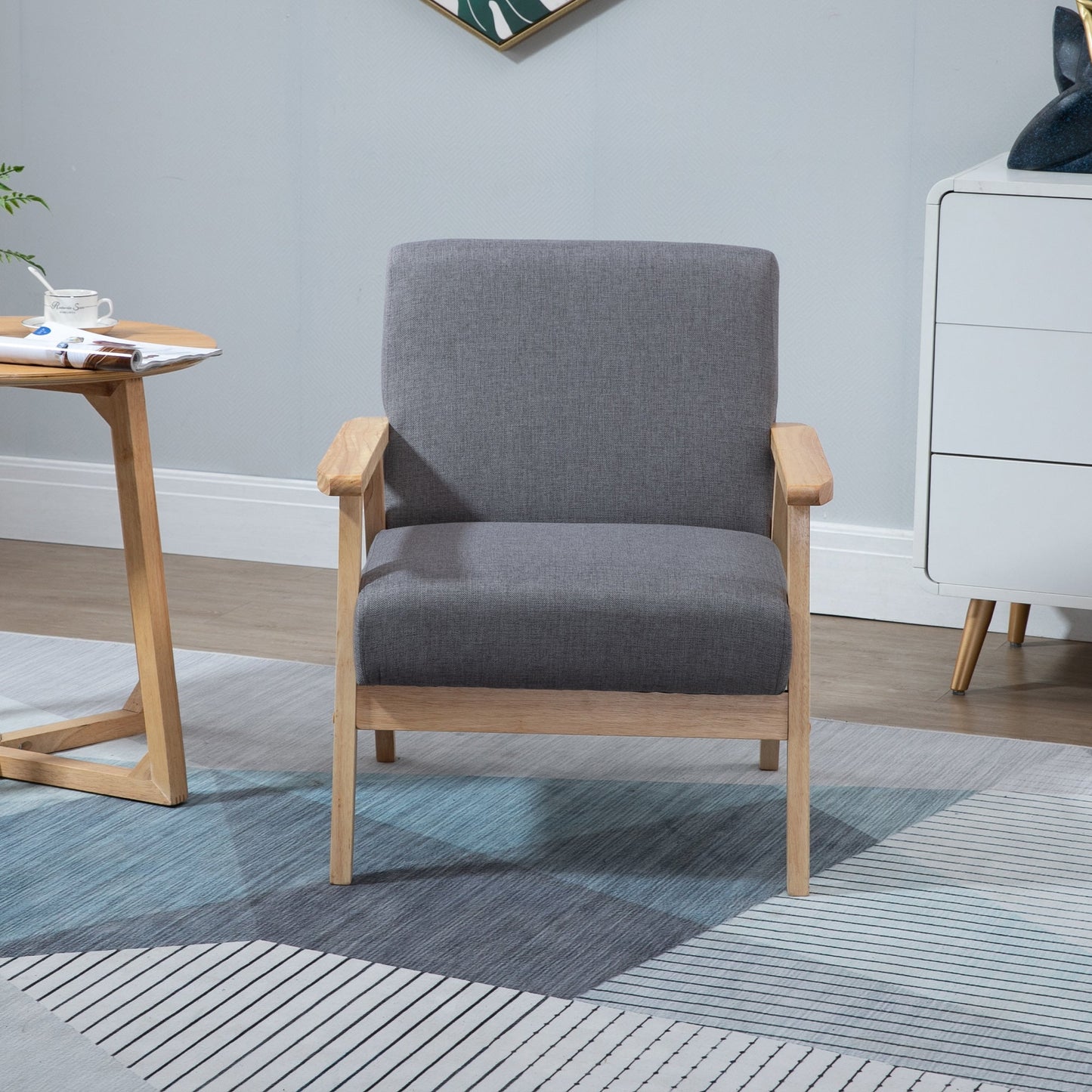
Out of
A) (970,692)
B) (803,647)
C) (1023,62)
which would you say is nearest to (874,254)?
(1023,62)

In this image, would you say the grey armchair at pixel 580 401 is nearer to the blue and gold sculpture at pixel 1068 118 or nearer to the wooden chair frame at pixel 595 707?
the wooden chair frame at pixel 595 707

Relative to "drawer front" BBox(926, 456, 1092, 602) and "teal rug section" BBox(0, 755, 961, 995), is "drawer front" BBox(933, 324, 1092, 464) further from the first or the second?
"teal rug section" BBox(0, 755, 961, 995)

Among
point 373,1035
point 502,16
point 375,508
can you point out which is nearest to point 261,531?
point 502,16

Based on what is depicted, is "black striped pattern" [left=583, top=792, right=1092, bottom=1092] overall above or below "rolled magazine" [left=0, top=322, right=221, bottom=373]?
below

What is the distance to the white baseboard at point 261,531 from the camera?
3.30m

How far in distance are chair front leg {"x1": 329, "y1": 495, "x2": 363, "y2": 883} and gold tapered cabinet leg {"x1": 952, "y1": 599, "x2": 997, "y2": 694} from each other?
141 cm

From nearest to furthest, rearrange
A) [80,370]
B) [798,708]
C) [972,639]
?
[798,708] → [80,370] → [972,639]

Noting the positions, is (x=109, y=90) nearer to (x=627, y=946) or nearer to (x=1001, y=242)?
(x=1001, y=242)

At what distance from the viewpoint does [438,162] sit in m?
3.49

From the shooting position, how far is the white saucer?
2.28m

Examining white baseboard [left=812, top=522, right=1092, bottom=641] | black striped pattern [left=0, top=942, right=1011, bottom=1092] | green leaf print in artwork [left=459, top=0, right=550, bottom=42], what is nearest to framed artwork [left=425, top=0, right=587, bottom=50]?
green leaf print in artwork [left=459, top=0, right=550, bottom=42]

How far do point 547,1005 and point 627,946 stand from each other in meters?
0.18

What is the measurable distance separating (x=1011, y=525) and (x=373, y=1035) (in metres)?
1.63

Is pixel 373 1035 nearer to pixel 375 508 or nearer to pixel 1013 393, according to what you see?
pixel 375 508
